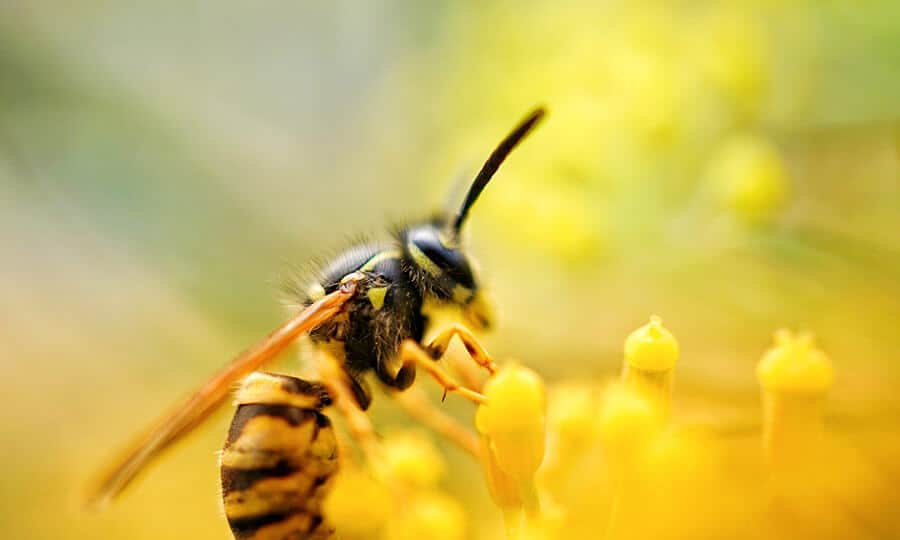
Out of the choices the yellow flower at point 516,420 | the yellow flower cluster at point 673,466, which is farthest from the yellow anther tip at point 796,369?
the yellow flower at point 516,420

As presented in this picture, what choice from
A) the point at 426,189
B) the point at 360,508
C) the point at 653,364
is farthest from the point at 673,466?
the point at 426,189

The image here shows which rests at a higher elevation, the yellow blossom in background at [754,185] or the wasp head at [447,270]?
the yellow blossom in background at [754,185]

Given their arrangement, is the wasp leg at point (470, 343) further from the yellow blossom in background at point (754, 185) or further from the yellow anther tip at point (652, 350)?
the yellow blossom in background at point (754, 185)

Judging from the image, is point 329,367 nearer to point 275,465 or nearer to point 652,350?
point 275,465

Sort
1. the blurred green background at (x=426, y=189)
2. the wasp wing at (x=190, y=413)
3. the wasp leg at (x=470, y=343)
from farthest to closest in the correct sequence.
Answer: the blurred green background at (x=426, y=189), the wasp leg at (x=470, y=343), the wasp wing at (x=190, y=413)

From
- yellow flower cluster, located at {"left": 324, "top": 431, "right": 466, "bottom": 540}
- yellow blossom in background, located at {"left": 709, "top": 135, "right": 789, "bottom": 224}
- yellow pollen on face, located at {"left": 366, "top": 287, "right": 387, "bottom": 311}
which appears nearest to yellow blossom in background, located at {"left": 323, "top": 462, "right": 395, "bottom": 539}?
yellow flower cluster, located at {"left": 324, "top": 431, "right": 466, "bottom": 540}

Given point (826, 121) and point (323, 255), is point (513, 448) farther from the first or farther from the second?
point (826, 121)

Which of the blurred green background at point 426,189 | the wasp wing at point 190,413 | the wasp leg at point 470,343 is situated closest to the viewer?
the wasp wing at point 190,413
